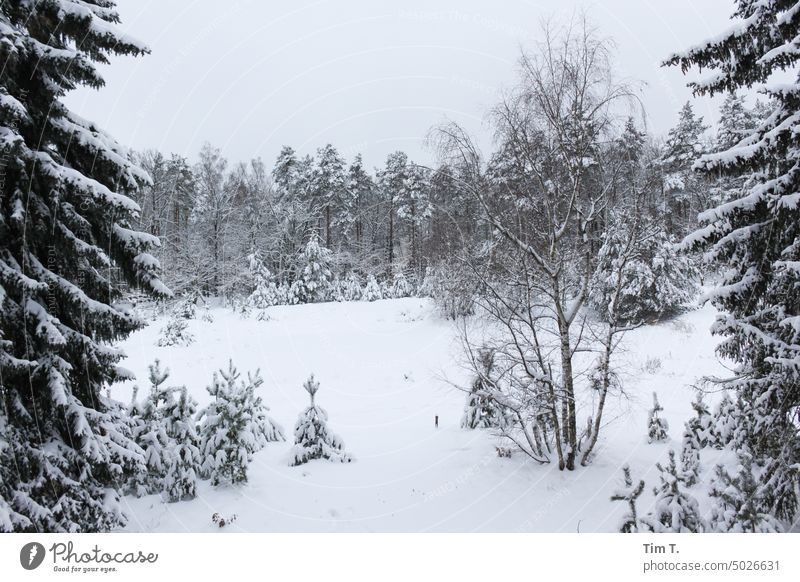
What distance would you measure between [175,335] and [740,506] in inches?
810

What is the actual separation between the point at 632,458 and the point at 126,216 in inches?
351

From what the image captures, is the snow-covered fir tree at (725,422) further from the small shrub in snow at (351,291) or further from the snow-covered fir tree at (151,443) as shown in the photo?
the small shrub in snow at (351,291)

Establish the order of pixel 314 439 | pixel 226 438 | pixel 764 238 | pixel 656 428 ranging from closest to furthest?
pixel 764 238 < pixel 226 438 < pixel 656 428 < pixel 314 439

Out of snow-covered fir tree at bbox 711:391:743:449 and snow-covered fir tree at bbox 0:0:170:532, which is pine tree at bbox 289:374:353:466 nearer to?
snow-covered fir tree at bbox 0:0:170:532

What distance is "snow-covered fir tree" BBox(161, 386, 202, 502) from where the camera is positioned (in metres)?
6.50

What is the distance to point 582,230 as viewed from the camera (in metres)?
7.19

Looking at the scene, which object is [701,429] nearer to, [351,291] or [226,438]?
[226,438]

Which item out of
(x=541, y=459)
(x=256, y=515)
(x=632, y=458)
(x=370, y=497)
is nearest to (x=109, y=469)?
(x=256, y=515)

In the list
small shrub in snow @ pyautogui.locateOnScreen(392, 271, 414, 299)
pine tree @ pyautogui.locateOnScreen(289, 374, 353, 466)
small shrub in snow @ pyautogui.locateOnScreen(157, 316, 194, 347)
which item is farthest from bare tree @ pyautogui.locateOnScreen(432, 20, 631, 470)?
small shrub in snow @ pyautogui.locateOnScreen(392, 271, 414, 299)

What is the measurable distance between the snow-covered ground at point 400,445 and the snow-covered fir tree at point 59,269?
6.19 feet

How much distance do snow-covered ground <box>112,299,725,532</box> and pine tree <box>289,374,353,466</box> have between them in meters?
0.25

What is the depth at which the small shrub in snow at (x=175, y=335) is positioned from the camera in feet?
63.0
